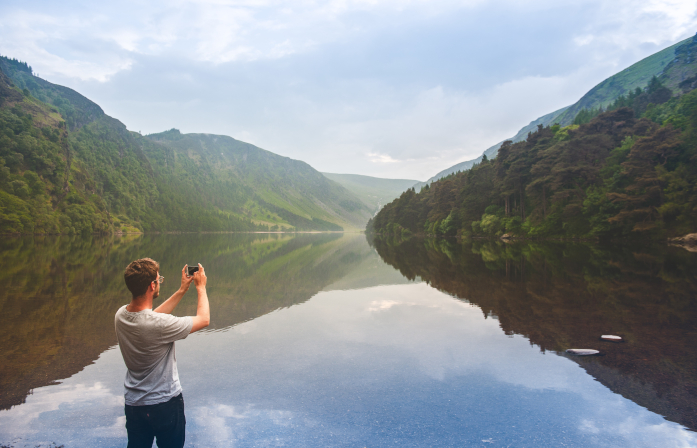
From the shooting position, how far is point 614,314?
38.8ft

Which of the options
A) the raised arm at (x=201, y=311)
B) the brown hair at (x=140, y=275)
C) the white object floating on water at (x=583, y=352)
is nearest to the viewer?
the brown hair at (x=140, y=275)

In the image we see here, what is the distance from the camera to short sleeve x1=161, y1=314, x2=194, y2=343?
3.50 metres

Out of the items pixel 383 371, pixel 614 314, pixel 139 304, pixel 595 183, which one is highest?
pixel 595 183

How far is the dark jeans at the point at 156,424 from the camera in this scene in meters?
3.57

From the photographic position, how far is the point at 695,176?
4631 cm

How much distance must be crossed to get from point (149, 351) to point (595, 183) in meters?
70.3

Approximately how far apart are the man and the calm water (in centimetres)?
155

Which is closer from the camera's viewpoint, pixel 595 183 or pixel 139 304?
pixel 139 304

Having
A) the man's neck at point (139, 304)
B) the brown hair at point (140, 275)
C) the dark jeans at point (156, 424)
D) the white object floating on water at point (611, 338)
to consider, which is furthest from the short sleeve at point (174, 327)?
the white object floating on water at point (611, 338)

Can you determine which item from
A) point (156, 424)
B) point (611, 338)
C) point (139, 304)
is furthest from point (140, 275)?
point (611, 338)

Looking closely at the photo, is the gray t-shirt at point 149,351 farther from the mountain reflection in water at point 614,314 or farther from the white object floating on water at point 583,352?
the white object floating on water at point 583,352

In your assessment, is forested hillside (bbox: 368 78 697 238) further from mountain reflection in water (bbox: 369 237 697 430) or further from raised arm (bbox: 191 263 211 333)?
raised arm (bbox: 191 263 211 333)

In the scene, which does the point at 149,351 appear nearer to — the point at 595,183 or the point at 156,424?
the point at 156,424

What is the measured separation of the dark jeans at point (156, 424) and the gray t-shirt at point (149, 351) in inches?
3.0
